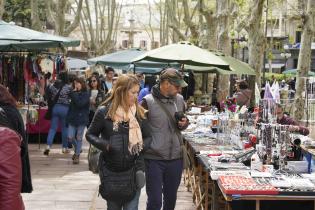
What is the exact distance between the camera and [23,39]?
10.3 metres

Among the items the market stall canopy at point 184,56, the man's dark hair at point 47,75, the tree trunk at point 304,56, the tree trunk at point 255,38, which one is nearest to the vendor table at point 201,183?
the market stall canopy at point 184,56

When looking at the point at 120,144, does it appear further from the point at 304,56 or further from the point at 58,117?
the point at 304,56

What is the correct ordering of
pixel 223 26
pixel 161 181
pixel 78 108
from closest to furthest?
1. pixel 161 181
2. pixel 78 108
3. pixel 223 26

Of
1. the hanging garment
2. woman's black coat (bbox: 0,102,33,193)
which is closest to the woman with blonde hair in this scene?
woman's black coat (bbox: 0,102,33,193)

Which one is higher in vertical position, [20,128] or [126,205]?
[20,128]

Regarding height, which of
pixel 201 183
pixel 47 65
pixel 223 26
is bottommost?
pixel 201 183

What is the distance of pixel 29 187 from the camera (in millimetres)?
4613

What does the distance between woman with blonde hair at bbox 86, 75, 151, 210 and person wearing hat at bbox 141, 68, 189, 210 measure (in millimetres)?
706

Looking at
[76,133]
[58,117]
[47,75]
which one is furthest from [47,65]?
[76,133]

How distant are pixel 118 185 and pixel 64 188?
3957mm

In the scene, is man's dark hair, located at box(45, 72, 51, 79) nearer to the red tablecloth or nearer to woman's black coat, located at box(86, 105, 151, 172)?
the red tablecloth

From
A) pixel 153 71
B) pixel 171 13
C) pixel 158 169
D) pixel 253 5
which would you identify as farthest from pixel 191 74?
pixel 171 13

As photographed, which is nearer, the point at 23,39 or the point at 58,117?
the point at 23,39

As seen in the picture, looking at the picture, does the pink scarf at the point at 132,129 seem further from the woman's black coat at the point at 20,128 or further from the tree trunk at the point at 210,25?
the tree trunk at the point at 210,25
